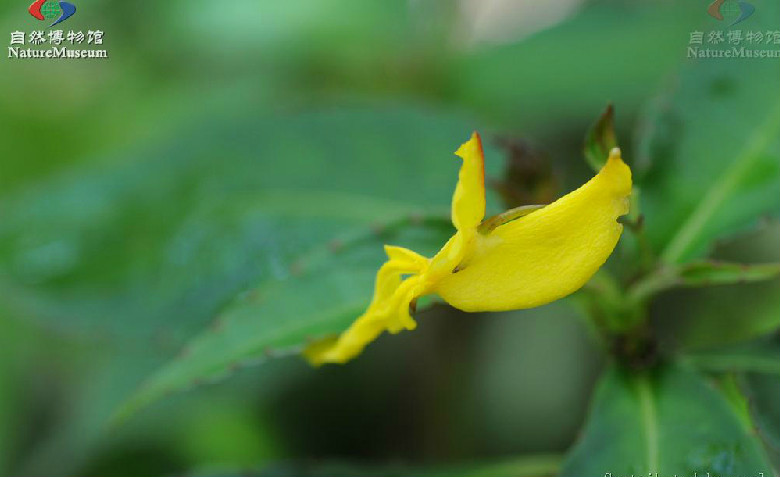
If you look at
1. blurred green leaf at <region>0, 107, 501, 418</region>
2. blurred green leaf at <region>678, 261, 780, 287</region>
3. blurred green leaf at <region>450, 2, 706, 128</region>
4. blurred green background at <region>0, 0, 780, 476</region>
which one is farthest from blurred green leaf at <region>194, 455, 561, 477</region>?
blurred green leaf at <region>450, 2, 706, 128</region>

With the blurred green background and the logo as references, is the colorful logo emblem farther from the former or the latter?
the logo

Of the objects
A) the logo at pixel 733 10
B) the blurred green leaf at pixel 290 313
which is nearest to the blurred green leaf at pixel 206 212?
the blurred green leaf at pixel 290 313

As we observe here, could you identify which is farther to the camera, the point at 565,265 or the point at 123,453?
the point at 123,453

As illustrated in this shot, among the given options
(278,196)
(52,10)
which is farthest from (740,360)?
(52,10)

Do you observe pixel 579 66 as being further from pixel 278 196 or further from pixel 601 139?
pixel 601 139

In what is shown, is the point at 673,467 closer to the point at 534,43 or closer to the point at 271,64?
the point at 534,43

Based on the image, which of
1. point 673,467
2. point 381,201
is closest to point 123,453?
point 381,201
